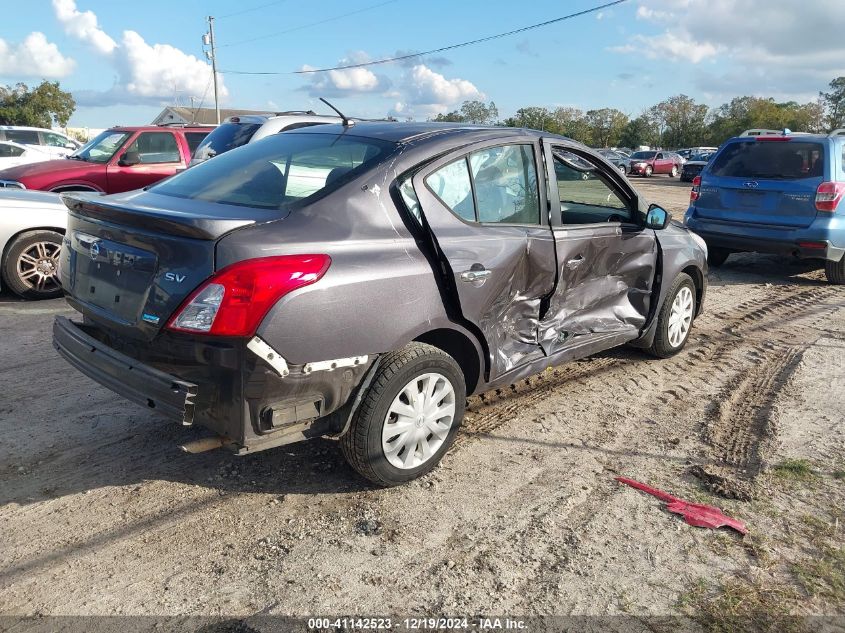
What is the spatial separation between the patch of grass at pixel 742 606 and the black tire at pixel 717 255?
7.58 metres

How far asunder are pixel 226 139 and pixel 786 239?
7.17 meters

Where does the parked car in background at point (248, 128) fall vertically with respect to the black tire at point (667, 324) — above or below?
above

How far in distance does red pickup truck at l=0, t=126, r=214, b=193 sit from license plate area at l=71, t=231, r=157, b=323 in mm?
7169

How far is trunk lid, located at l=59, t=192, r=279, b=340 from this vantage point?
278 cm

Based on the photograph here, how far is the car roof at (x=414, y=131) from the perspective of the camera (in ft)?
12.0

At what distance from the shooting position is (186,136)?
11.0 metres

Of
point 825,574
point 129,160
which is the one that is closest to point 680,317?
point 825,574

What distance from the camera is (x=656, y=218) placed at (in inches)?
189

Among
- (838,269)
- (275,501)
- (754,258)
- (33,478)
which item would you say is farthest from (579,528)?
(754,258)

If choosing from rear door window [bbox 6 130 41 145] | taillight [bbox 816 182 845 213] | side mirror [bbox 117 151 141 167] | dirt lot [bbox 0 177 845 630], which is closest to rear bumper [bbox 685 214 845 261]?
taillight [bbox 816 182 845 213]

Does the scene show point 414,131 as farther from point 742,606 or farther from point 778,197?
point 778,197

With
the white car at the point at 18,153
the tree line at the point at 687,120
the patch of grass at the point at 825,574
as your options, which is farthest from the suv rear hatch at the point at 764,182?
the tree line at the point at 687,120

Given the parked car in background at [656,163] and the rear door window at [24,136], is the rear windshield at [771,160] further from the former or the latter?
the parked car in background at [656,163]

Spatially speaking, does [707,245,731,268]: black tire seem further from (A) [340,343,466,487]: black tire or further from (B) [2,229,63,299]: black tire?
(B) [2,229,63,299]: black tire
